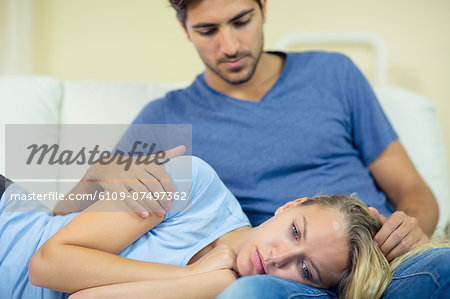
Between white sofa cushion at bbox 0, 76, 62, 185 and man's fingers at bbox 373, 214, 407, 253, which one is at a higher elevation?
white sofa cushion at bbox 0, 76, 62, 185

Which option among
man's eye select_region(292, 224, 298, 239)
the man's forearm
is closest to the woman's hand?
man's eye select_region(292, 224, 298, 239)

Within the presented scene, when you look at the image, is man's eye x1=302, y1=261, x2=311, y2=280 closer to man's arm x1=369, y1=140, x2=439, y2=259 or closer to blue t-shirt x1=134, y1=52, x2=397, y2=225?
man's arm x1=369, y1=140, x2=439, y2=259

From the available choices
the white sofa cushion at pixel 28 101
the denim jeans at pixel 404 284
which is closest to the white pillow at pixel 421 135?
the denim jeans at pixel 404 284

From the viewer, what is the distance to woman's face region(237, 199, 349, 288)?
38.0 inches

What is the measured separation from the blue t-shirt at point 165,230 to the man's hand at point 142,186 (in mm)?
33

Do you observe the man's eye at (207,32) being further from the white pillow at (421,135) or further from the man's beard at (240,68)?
the white pillow at (421,135)

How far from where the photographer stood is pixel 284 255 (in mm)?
957

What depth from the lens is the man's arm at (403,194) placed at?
40.9 inches

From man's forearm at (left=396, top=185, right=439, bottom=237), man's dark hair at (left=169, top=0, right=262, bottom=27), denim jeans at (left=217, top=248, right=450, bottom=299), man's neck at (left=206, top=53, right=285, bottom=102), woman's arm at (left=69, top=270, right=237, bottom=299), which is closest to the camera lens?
denim jeans at (left=217, top=248, right=450, bottom=299)

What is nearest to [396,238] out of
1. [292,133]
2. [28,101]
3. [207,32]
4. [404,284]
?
[404,284]

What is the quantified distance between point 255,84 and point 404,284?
82 cm

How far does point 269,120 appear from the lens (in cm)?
140

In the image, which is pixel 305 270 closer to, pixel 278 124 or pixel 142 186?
pixel 142 186

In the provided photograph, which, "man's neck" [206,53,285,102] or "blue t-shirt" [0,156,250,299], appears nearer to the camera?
"blue t-shirt" [0,156,250,299]
